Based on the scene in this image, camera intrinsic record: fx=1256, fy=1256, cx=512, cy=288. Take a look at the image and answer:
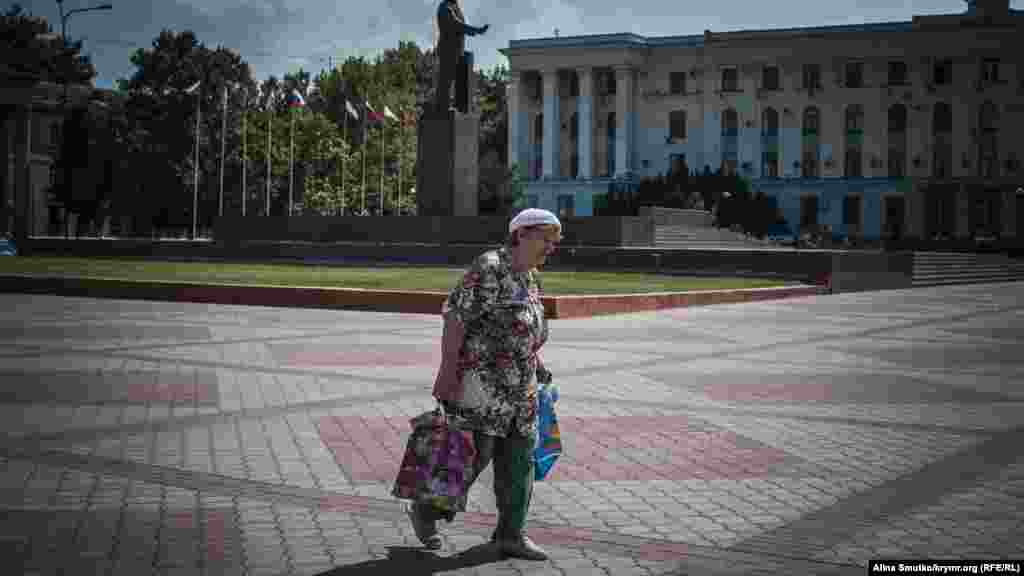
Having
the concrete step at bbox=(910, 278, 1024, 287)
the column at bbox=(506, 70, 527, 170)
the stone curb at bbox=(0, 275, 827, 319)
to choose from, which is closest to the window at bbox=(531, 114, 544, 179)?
the column at bbox=(506, 70, 527, 170)

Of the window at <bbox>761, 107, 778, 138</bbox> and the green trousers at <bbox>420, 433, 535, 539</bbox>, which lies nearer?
the green trousers at <bbox>420, 433, 535, 539</bbox>

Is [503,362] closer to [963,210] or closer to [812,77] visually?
[963,210]

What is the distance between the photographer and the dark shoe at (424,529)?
5297 mm

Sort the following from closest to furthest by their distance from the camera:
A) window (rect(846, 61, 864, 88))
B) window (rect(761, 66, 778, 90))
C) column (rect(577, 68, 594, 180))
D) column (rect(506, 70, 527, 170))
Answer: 1. window (rect(846, 61, 864, 88))
2. window (rect(761, 66, 778, 90))
3. column (rect(577, 68, 594, 180))
4. column (rect(506, 70, 527, 170))

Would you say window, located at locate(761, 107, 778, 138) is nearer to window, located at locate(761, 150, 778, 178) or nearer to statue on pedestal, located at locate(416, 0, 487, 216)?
window, located at locate(761, 150, 778, 178)

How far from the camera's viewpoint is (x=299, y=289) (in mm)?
21453

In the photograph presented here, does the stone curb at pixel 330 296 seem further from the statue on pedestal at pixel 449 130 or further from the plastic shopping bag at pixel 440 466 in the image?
the plastic shopping bag at pixel 440 466

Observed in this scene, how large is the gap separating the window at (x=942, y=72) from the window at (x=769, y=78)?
10.9 metres

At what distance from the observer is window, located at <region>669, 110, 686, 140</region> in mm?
94062

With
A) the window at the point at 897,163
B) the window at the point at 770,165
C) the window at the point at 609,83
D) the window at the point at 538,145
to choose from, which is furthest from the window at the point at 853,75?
the window at the point at 538,145

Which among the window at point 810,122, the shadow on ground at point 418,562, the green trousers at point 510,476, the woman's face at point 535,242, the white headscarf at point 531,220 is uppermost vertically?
the window at point 810,122

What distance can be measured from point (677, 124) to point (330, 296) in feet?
250

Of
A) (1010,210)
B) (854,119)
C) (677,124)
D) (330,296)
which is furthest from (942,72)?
(330,296)

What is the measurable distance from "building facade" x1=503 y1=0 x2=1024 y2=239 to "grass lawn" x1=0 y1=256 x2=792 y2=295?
186 ft
